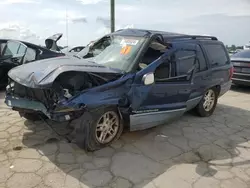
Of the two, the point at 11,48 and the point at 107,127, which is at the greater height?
the point at 11,48

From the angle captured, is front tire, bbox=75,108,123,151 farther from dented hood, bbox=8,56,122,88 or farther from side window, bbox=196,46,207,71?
side window, bbox=196,46,207,71

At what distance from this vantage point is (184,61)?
4.99 m

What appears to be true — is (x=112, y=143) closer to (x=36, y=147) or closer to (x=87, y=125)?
(x=87, y=125)

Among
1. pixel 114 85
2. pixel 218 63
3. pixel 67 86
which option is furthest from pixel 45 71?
pixel 218 63

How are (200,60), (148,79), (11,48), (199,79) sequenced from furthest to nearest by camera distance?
1. (11,48)
2. (200,60)
3. (199,79)
4. (148,79)

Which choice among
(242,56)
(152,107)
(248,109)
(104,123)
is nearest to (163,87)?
(152,107)

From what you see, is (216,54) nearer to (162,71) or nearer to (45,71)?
(162,71)

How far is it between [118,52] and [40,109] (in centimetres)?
163

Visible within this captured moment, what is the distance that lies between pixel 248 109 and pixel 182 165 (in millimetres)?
3897

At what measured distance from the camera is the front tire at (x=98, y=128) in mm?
3703

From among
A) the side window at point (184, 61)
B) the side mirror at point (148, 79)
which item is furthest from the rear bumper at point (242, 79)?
the side mirror at point (148, 79)

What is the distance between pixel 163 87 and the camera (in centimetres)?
448

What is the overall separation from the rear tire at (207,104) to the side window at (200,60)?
594 millimetres

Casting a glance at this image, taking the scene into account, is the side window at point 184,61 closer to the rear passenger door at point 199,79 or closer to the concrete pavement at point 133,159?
the rear passenger door at point 199,79
